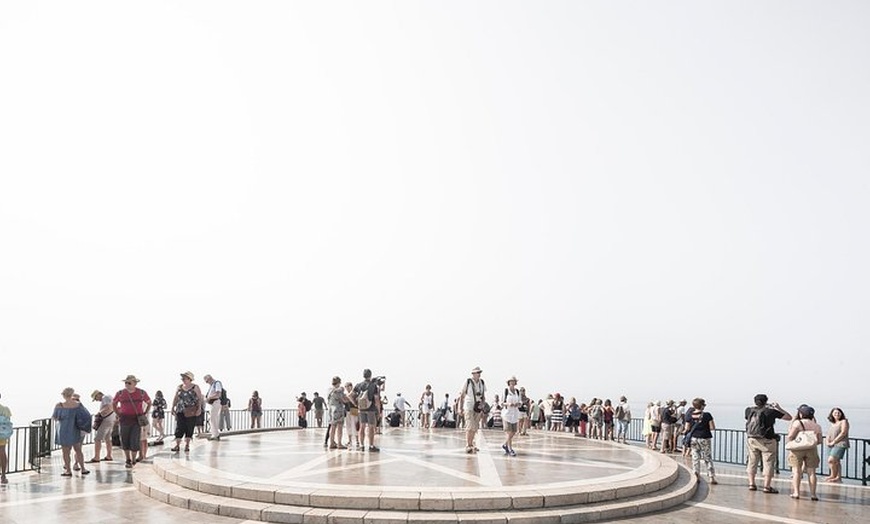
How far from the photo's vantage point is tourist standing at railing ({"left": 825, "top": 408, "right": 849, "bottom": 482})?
1230 centimetres

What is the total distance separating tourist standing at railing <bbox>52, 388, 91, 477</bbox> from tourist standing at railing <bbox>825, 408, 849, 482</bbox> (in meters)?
14.4

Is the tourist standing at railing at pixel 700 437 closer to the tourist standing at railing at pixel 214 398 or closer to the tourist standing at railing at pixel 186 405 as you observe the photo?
the tourist standing at railing at pixel 186 405

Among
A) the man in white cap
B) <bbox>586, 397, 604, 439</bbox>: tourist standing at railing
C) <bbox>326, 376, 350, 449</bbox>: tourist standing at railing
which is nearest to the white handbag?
the man in white cap

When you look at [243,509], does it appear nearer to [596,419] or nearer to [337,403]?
[337,403]

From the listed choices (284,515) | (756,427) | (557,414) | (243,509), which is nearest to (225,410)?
(243,509)

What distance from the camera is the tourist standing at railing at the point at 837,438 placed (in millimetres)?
12297

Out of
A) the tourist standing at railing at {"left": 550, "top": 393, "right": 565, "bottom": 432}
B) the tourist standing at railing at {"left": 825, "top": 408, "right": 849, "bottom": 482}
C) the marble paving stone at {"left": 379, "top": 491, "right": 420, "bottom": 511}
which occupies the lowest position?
the tourist standing at railing at {"left": 550, "top": 393, "right": 565, "bottom": 432}

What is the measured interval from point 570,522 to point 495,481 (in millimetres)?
1889

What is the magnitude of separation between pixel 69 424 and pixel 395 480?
6370mm

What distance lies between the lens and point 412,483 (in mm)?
10133

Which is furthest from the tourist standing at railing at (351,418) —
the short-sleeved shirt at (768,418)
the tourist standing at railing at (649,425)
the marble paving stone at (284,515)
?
the tourist standing at railing at (649,425)

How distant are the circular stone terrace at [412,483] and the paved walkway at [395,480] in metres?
0.04

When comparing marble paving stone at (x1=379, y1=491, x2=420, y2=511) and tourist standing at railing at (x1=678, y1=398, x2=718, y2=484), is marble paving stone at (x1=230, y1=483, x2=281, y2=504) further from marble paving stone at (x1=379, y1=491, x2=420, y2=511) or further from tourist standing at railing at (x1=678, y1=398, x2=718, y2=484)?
tourist standing at railing at (x1=678, y1=398, x2=718, y2=484)

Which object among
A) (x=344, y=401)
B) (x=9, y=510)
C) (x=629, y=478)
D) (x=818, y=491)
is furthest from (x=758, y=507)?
(x=9, y=510)
